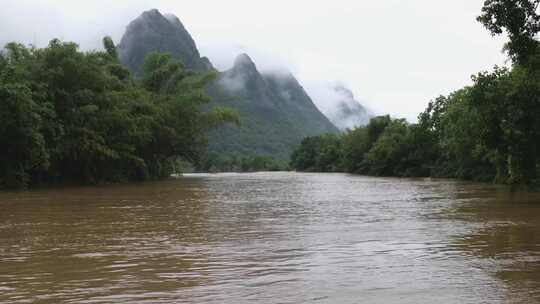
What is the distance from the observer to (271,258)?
9.96 metres

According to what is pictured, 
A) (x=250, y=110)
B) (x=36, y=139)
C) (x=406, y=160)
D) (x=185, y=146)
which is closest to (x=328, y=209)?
(x=36, y=139)

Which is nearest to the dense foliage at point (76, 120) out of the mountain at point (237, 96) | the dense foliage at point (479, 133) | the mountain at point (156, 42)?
the dense foliage at point (479, 133)

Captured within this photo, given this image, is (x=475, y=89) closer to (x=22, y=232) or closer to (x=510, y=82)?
(x=510, y=82)

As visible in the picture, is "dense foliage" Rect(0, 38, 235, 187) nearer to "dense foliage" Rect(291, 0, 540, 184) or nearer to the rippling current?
the rippling current

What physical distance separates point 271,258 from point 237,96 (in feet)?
496

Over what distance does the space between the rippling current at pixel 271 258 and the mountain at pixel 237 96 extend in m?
104

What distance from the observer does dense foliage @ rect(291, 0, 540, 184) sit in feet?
42.7

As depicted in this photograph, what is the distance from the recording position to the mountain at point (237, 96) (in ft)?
442

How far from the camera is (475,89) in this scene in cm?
2278

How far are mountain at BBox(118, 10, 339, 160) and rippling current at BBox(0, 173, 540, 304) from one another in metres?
104

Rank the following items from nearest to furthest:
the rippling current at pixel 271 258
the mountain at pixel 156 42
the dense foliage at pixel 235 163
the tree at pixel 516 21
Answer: the rippling current at pixel 271 258
the tree at pixel 516 21
the dense foliage at pixel 235 163
the mountain at pixel 156 42

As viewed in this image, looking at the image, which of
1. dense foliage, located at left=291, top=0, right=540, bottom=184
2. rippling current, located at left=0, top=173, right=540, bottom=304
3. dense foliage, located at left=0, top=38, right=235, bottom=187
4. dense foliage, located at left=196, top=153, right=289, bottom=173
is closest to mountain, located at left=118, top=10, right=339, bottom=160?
dense foliage, located at left=196, top=153, right=289, bottom=173

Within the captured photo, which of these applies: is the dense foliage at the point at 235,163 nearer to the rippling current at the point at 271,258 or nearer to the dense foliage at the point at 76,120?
the dense foliage at the point at 76,120

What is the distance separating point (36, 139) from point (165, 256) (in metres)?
26.5
